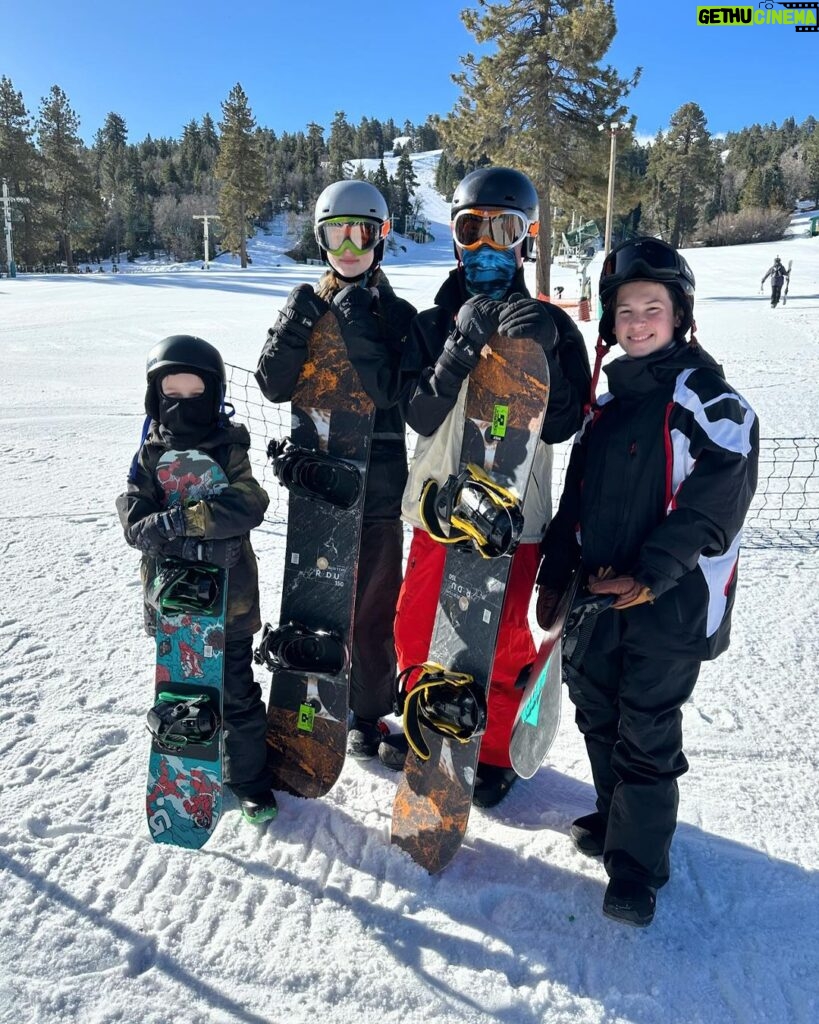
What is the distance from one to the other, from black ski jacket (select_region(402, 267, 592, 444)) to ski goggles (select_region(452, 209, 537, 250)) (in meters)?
0.11

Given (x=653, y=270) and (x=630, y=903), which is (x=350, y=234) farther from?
(x=630, y=903)

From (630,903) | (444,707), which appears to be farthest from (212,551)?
(630,903)

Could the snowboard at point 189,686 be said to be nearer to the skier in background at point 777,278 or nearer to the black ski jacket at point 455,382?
the black ski jacket at point 455,382

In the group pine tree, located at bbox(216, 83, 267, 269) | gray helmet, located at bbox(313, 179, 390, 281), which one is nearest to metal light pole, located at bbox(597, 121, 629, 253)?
gray helmet, located at bbox(313, 179, 390, 281)

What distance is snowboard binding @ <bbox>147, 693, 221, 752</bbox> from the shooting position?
2.12 meters

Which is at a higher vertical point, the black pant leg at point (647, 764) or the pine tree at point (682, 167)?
the pine tree at point (682, 167)

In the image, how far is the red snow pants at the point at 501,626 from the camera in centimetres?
245

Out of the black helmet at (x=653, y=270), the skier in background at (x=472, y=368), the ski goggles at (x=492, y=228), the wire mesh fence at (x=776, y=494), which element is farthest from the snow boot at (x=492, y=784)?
the wire mesh fence at (x=776, y=494)

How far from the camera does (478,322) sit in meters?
2.03

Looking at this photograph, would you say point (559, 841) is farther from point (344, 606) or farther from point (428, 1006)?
point (344, 606)

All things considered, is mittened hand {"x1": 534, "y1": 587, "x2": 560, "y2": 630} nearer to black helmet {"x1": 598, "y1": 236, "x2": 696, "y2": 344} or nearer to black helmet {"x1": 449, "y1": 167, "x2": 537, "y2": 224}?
black helmet {"x1": 598, "y1": 236, "x2": 696, "y2": 344}

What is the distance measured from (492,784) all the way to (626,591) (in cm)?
108

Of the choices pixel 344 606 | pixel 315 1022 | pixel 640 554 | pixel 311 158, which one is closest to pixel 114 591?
pixel 344 606

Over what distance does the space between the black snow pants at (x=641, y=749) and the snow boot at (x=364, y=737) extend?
0.98 metres
